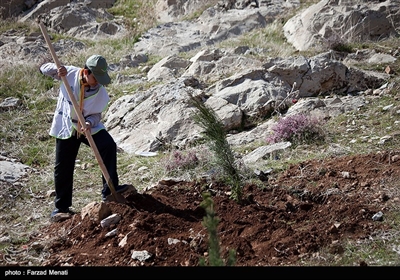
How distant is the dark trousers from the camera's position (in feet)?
16.7

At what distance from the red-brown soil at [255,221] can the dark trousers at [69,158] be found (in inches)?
12.7

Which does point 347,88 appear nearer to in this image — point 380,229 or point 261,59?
point 261,59

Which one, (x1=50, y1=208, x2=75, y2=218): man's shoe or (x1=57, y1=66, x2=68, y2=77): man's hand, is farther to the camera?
(x1=50, y1=208, x2=75, y2=218): man's shoe

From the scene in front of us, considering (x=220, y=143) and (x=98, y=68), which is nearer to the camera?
(x=220, y=143)

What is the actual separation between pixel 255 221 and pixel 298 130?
97.2 inches

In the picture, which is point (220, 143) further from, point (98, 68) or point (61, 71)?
point (61, 71)

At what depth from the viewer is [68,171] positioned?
515 centimetres

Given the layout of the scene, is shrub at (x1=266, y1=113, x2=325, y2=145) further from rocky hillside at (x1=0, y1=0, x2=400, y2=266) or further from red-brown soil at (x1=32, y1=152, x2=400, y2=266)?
red-brown soil at (x1=32, y1=152, x2=400, y2=266)

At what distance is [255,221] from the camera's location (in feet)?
14.4

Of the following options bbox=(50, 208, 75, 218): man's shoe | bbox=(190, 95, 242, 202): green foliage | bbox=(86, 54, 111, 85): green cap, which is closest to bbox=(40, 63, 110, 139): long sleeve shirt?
bbox=(86, 54, 111, 85): green cap

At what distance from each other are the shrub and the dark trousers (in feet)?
7.62

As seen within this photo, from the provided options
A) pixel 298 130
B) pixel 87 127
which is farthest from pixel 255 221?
pixel 298 130

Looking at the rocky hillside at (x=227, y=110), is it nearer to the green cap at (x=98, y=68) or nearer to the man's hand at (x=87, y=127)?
the man's hand at (x=87, y=127)

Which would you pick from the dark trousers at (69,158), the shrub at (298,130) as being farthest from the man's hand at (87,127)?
the shrub at (298,130)
